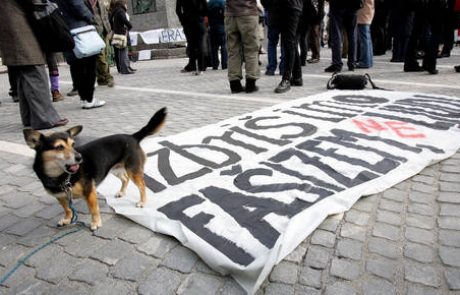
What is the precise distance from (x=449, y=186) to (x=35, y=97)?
15.2 feet

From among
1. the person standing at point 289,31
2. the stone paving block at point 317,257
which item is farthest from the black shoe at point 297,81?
the stone paving block at point 317,257

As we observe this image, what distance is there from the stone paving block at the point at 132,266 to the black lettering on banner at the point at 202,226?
32cm

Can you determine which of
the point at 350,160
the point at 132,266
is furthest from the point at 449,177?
the point at 132,266

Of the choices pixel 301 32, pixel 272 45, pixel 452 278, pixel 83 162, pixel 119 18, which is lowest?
pixel 452 278

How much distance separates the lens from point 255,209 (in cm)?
253

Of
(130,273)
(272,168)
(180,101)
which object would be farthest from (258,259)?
(180,101)

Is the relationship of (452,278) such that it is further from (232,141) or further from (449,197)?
Result: (232,141)

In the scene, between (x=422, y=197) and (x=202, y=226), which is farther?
(x=422, y=197)

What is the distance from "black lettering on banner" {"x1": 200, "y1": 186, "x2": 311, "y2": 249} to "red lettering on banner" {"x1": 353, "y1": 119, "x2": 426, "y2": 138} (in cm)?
185

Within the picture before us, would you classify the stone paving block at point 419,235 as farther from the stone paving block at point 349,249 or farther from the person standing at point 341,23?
the person standing at point 341,23

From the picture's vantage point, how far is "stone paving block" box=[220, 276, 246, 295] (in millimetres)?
1858

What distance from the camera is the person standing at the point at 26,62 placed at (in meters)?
4.45

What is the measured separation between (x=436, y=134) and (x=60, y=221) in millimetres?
3489

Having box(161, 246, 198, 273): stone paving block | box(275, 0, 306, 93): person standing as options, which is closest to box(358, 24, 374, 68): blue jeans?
box(275, 0, 306, 93): person standing
